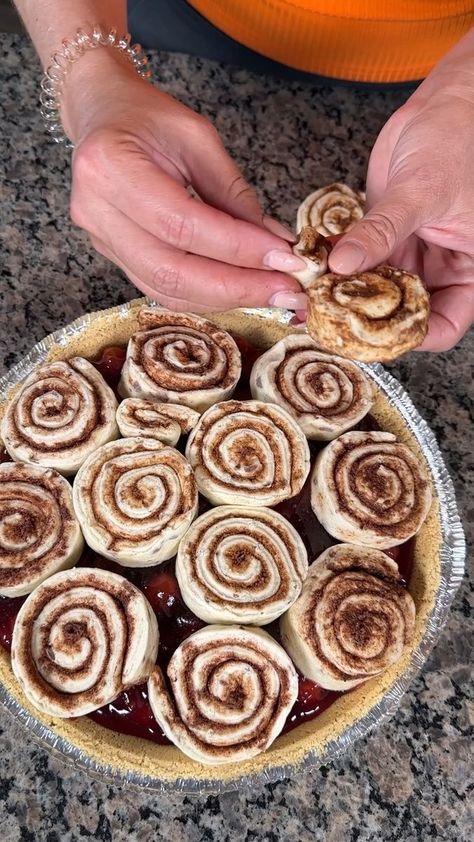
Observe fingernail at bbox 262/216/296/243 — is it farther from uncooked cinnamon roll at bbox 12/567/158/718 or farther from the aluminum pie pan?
uncooked cinnamon roll at bbox 12/567/158/718

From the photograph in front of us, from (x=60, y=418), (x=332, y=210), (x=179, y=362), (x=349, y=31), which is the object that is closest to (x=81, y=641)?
(x=60, y=418)

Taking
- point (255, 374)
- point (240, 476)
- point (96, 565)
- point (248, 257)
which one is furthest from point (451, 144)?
point (96, 565)

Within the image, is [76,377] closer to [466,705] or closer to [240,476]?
[240,476]

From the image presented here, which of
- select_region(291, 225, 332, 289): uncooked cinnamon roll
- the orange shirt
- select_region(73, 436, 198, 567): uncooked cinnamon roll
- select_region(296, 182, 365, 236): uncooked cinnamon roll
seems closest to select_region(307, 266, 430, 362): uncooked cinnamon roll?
select_region(291, 225, 332, 289): uncooked cinnamon roll

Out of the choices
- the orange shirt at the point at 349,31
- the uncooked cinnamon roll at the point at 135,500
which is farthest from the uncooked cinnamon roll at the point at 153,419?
the orange shirt at the point at 349,31

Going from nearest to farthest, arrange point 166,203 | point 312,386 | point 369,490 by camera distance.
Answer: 1. point 166,203
2. point 369,490
3. point 312,386

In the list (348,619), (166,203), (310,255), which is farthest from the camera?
(348,619)

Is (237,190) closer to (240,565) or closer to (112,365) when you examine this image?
(112,365)
